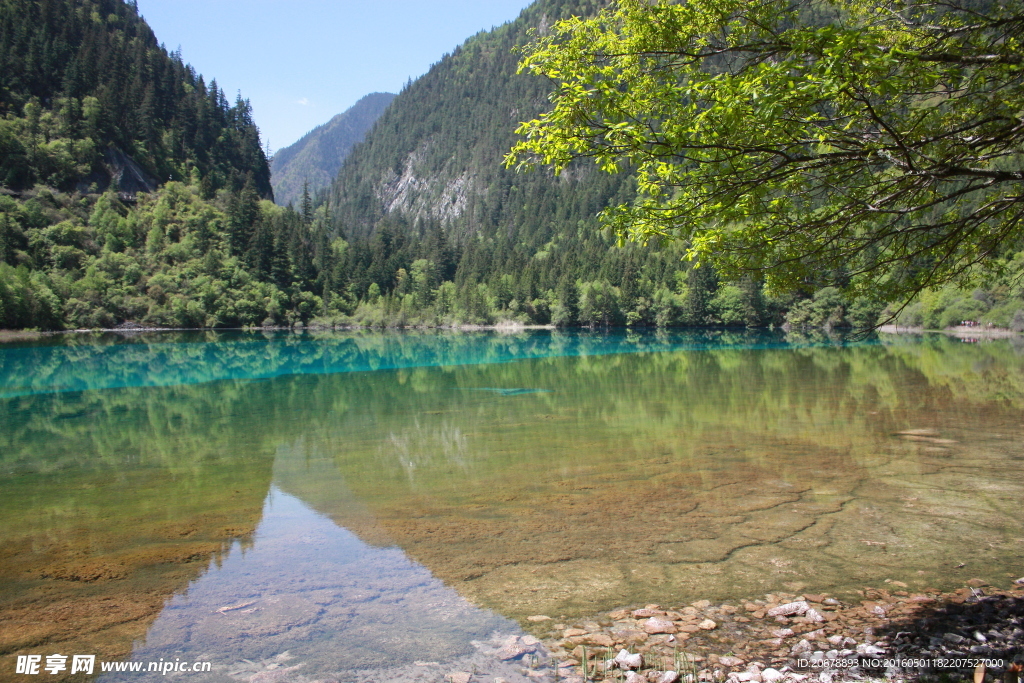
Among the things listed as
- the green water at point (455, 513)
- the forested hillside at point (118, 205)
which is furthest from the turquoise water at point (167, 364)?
the forested hillside at point (118, 205)

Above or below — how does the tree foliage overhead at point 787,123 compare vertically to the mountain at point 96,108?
below

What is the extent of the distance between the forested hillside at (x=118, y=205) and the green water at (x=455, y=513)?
293 ft

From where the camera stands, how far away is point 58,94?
14088cm

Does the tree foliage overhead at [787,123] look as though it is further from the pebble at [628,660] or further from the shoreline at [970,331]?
the shoreline at [970,331]

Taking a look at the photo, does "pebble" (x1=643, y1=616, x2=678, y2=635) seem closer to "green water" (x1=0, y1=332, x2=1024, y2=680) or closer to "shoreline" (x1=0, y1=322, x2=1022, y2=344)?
"green water" (x1=0, y1=332, x2=1024, y2=680)

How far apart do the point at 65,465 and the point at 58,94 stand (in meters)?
163

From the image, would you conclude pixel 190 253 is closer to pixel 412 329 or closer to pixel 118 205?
pixel 118 205

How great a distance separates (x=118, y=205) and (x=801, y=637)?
15523cm

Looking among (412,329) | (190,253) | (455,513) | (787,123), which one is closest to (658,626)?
(787,123)

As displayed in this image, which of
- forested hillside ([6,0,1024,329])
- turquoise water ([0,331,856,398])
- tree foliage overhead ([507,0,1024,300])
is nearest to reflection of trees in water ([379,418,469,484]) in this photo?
tree foliage overhead ([507,0,1024,300])

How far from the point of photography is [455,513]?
1145 centimetres

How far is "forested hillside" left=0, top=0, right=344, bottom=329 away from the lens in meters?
109

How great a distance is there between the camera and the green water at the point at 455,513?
7527mm

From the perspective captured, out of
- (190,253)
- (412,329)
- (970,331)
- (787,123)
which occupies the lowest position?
(970,331)
